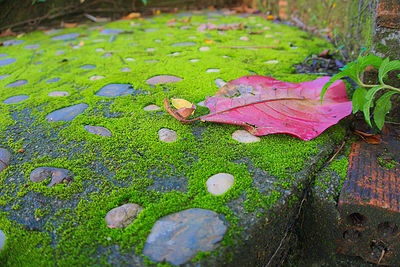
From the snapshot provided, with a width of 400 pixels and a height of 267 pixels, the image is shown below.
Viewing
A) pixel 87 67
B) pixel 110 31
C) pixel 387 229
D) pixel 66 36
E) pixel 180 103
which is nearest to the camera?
pixel 387 229

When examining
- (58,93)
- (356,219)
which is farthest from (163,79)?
(356,219)

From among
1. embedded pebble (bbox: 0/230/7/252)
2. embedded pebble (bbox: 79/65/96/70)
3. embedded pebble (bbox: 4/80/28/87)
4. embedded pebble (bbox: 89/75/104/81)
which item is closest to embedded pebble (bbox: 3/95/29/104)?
embedded pebble (bbox: 4/80/28/87)

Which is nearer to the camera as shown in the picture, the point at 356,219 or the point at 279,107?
the point at 356,219

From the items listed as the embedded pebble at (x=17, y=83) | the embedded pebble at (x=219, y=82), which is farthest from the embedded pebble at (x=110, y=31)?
the embedded pebble at (x=219, y=82)

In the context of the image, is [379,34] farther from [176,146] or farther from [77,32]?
[77,32]

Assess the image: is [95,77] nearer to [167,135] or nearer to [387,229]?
[167,135]

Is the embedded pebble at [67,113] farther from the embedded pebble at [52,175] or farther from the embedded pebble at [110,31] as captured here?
the embedded pebble at [110,31]

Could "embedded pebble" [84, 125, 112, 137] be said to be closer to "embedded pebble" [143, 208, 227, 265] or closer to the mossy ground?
the mossy ground
